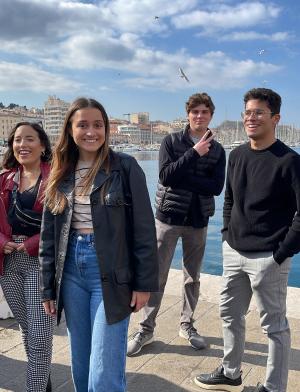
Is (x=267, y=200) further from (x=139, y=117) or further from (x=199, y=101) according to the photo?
(x=139, y=117)

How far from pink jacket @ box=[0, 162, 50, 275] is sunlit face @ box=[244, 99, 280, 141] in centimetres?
152

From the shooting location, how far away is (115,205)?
2.38 meters

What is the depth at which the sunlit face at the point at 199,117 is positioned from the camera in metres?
3.90

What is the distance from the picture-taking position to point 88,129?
97.6 inches

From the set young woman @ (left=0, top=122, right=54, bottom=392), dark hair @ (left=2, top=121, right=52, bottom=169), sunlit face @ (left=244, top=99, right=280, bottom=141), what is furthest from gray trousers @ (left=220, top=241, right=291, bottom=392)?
dark hair @ (left=2, top=121, right=52, bottom=169)

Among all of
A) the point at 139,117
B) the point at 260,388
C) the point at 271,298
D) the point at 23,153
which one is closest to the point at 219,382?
the point at 260,388

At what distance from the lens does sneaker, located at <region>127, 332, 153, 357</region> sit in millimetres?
3859

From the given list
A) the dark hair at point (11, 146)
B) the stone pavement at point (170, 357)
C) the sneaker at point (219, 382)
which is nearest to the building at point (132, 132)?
the stone pavement at point (170, 357)

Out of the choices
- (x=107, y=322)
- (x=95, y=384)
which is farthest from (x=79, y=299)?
(x=95, y=384)

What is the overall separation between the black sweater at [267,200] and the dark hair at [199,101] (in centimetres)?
90

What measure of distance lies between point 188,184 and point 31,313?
5.79ft

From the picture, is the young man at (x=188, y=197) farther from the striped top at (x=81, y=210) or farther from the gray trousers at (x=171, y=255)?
the striped top at (x=81, y=210)

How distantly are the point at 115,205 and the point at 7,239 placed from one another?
3.74 feet

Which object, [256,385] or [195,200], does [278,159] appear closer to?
[195,200]
